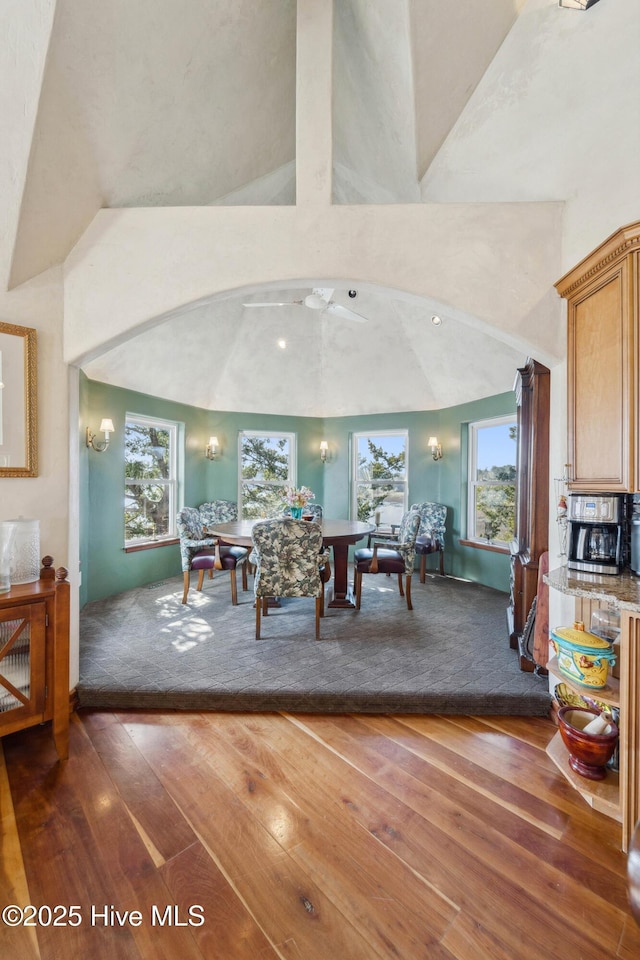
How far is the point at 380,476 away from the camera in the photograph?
6.36 meters

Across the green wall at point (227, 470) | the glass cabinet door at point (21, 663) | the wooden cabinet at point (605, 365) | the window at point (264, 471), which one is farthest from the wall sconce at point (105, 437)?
the wooden cabinet at point (605, 365)

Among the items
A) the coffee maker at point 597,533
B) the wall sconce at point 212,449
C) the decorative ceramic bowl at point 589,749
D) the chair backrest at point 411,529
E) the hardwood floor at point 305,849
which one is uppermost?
the wall sconce at point 212,449

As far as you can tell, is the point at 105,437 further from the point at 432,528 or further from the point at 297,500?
the point at 432,528

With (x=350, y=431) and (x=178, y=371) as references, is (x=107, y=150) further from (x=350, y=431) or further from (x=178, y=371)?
(x=350, y=431)

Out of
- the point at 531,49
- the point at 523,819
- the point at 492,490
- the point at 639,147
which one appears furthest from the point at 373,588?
the point at 531,49

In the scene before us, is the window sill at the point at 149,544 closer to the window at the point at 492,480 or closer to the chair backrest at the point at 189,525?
the chair backrest at the point at 189,525

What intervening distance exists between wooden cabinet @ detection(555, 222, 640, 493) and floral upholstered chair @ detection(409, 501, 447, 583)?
3.28 meters

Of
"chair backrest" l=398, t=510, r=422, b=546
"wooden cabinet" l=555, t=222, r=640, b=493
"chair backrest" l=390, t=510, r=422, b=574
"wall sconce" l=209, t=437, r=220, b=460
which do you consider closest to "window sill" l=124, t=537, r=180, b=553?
"wall sconce" l=209, t=437, r=220, b=460

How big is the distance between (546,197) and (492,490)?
3.41 meters

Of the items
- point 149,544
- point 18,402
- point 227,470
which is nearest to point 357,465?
point 227,470

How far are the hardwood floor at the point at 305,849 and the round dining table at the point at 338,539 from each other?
171cm

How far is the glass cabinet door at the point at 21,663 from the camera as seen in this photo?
189 cm

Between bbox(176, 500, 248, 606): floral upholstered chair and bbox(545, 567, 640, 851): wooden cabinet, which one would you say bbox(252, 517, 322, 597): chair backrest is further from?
bbox(545, 567, 640, 851): wooden cabinet

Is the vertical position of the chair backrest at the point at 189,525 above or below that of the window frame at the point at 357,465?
below
